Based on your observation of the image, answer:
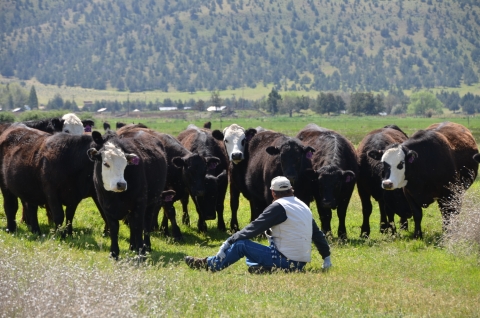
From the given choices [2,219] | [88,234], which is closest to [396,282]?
[88,234]

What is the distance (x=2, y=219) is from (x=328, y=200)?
26.4ft

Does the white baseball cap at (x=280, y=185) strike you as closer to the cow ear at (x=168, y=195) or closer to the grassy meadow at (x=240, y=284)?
the grassy meadow at (x=240, y=284)

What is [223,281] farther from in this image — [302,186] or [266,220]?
[302,186]

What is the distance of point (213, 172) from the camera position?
19.8m

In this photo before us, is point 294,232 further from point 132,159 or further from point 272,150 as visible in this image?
point 272,150

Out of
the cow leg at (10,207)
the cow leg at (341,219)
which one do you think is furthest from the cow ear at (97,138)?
the cow leg at (341,219)

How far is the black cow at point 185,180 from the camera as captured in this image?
1791 centimetres

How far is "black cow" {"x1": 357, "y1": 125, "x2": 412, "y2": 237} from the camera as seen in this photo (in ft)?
61.4

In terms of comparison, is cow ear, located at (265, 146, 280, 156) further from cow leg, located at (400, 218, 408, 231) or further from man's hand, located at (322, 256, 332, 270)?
man's hand, located at (322, 256, 332, 270)

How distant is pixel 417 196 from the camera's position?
1791 cm

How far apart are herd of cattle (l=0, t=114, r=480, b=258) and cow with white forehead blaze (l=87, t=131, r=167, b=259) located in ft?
0.07

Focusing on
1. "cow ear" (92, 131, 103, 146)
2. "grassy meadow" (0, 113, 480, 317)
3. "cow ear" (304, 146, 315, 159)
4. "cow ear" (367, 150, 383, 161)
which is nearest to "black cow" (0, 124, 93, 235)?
"cow ear" (92, 131, 103, 146)

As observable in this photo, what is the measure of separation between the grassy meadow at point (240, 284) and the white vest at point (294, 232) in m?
0.39

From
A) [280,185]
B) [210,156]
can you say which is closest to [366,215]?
[210,156]
